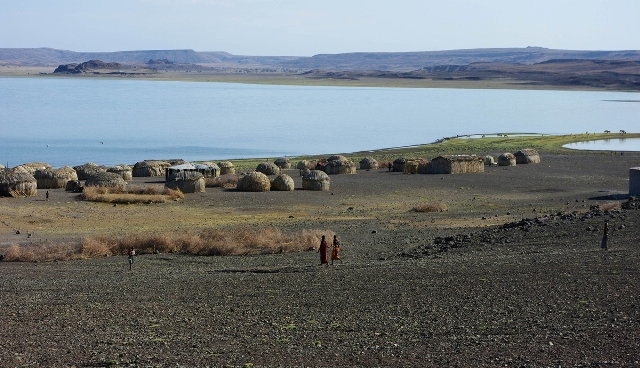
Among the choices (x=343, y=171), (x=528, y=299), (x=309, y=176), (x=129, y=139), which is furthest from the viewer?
(x=129, y=139)

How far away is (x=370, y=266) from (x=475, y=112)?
113797mm

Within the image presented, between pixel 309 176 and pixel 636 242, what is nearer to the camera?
pixel 636 242

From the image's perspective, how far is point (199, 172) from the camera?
42.8m

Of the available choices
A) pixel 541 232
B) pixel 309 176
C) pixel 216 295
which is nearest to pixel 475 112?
pixel 309 176

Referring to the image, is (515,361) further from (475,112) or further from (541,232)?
(475,112)

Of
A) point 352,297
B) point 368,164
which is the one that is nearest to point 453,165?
point 368,164

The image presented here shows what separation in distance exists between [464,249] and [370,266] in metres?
3.79

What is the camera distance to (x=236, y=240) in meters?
26.2

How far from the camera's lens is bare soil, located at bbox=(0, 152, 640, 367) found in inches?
505

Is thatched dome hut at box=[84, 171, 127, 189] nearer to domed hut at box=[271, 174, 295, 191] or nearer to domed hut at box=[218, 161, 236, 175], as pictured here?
domed hut at box=[271, 174, 295, 191]

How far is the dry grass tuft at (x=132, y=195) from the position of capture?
1485 inches

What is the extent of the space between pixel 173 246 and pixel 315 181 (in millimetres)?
17711

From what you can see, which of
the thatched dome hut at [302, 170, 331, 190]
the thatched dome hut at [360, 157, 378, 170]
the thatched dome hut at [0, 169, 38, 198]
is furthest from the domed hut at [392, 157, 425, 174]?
the thatched dome hut at [0, 169, 38, 198]

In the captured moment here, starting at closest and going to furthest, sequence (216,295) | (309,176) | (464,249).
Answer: (216,295) < (464,249) < (309,176)
